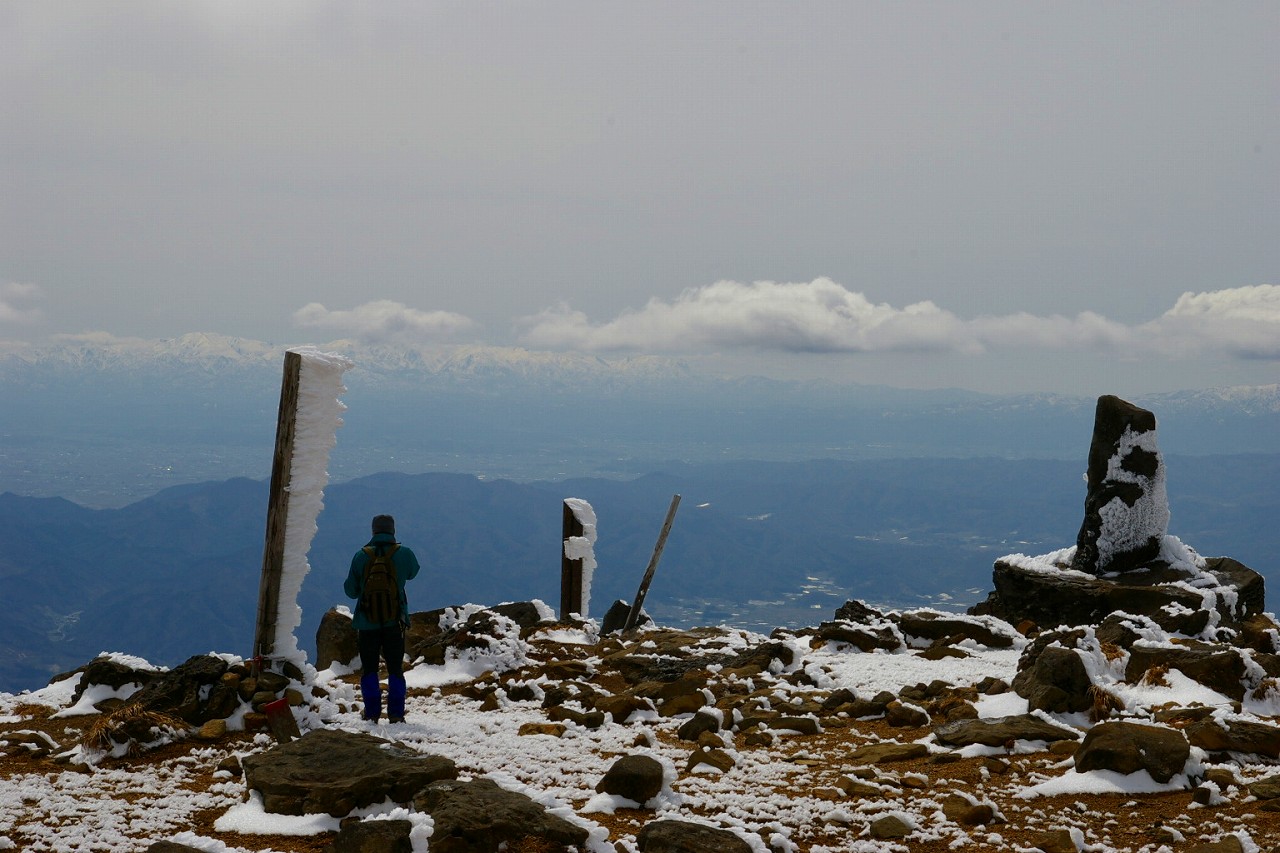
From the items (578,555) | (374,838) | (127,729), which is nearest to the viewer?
(374,838)

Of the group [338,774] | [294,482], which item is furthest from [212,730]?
[338,774]

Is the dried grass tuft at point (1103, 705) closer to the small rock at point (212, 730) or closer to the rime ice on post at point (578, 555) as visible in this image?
the small rock at point (212, 730)

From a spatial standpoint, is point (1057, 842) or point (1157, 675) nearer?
point (1057, 842)

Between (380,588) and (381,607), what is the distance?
0.24 meters

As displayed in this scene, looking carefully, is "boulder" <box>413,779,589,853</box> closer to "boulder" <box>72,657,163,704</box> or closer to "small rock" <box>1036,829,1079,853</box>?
"small rock" <box>1036,829,1079,853</box>

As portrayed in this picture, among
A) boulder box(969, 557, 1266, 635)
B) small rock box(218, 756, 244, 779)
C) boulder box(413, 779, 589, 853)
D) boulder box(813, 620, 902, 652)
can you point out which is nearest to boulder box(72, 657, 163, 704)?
small rock box(218, 756, 244, 779)

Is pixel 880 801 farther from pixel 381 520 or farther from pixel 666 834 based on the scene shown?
pixel 381 520

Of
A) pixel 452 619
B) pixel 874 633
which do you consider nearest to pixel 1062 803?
pixel 874 633

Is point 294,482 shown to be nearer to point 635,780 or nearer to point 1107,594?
point 635,780

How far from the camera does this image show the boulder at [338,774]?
271 inches

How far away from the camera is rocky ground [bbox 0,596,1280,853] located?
6.30 metres

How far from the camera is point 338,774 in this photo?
23.6 feet

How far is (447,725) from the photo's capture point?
418 inches

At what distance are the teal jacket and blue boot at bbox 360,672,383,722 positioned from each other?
607mm
